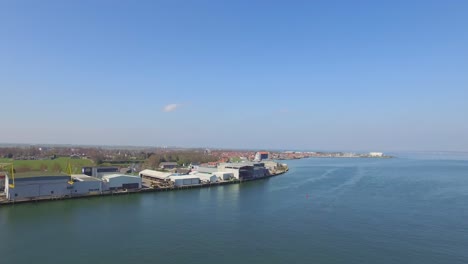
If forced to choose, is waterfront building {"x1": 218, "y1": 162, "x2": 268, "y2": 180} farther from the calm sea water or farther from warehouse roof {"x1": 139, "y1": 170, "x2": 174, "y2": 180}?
the calm sea water

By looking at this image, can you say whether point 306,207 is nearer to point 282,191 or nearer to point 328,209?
point 328,209

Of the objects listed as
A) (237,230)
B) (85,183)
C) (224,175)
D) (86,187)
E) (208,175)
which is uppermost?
(85,183)

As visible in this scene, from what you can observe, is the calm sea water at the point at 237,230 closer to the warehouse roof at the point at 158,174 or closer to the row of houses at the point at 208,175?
the row of houses at the point at 208,175

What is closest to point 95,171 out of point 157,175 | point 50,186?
point 157,175

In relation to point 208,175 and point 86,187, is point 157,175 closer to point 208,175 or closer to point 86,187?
point 208,175

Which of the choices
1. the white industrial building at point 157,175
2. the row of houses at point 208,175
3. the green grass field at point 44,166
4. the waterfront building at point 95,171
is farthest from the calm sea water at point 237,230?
the green grass field at point 44,166

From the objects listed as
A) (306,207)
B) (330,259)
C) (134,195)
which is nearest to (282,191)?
(306,207)

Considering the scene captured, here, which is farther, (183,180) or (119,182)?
(183,180)
